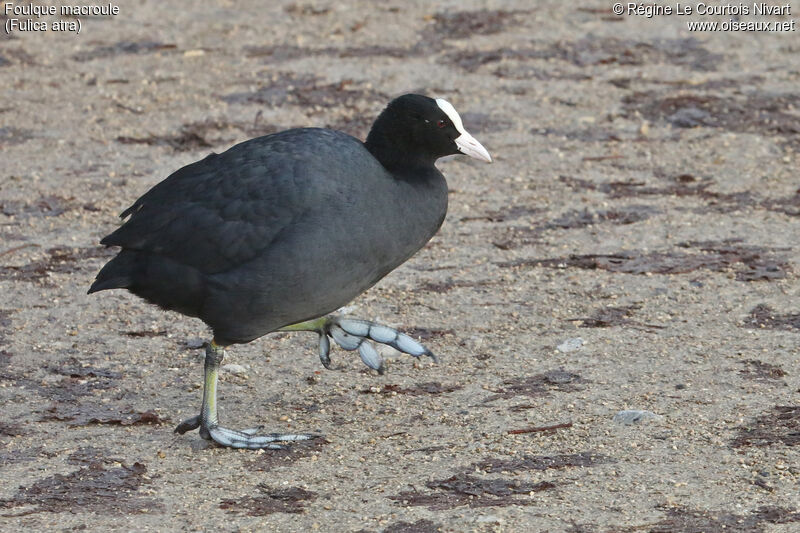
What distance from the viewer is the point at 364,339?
16.7 ft

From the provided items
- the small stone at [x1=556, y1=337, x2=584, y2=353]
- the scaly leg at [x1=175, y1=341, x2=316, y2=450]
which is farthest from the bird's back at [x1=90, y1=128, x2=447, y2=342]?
the small stone at [x1=556, y1=337, x2=584, y2=353]

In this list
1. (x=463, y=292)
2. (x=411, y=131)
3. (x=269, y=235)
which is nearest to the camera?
(x=269, y=235)

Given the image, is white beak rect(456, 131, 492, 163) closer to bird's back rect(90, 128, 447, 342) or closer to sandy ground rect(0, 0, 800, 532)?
bird's back rect(90, 128, 447, 342)

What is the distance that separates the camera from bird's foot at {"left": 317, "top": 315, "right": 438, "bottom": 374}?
5.00 meters

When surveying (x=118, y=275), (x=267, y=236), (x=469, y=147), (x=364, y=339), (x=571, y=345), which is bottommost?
(x=571, y=345)

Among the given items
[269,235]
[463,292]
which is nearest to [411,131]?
[269,235]

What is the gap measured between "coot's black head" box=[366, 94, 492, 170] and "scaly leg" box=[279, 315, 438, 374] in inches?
27.6

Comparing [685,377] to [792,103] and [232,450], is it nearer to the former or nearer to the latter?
[232,450]

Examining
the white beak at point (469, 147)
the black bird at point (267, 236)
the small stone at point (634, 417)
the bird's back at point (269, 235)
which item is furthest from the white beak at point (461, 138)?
the small stone at point (634, 417)

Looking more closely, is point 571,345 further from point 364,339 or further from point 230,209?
point 230,209

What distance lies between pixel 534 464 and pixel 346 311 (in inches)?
71.7

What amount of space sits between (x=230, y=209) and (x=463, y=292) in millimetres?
Result: 1827

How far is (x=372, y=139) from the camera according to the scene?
4.95 m

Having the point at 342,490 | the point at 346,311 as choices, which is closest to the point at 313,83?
the point at 346,311
